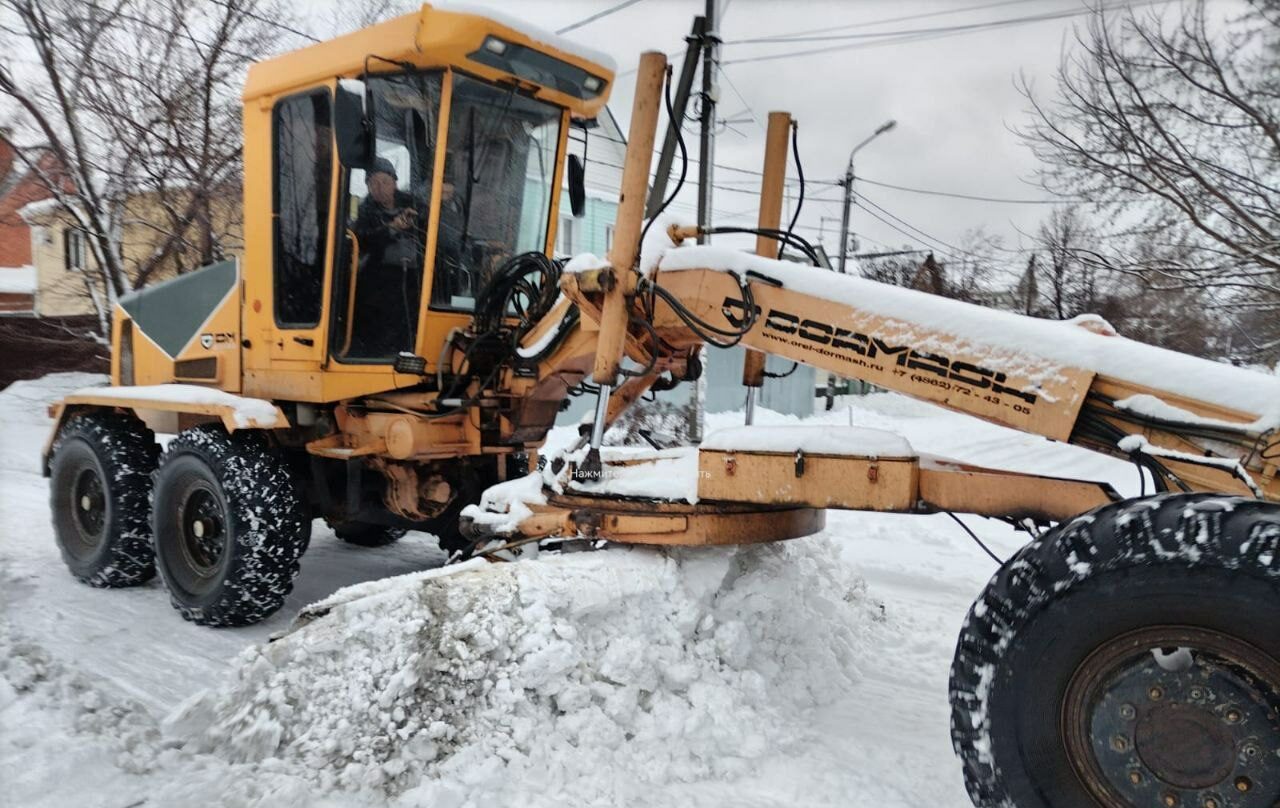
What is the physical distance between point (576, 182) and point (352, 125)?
1.61 m

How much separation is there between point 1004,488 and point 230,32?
44.1 ft

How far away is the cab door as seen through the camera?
4930mm

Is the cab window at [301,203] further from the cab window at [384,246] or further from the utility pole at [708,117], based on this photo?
the utility pole at [708,117]

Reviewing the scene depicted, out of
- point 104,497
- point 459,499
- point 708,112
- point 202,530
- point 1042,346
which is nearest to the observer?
point 1042,346

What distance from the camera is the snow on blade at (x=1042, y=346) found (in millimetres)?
2775

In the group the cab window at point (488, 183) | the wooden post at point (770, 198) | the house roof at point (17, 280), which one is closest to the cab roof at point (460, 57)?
the cab window at point (488, 183)

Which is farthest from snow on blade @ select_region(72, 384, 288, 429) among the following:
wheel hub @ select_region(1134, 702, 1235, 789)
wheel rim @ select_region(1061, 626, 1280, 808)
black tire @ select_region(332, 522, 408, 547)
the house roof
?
the house roof

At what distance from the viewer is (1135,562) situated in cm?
238

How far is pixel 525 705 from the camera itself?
3.16m

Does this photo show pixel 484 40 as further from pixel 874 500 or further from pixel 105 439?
pixel 105 439

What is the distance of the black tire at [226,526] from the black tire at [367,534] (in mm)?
1557

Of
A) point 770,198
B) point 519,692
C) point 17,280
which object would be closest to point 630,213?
point 770,198

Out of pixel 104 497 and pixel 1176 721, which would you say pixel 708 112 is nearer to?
pixel 104 497

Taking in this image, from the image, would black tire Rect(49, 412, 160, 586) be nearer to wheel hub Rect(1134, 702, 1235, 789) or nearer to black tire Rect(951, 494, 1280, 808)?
black tire Rect(951, 494, 1280, 808)
